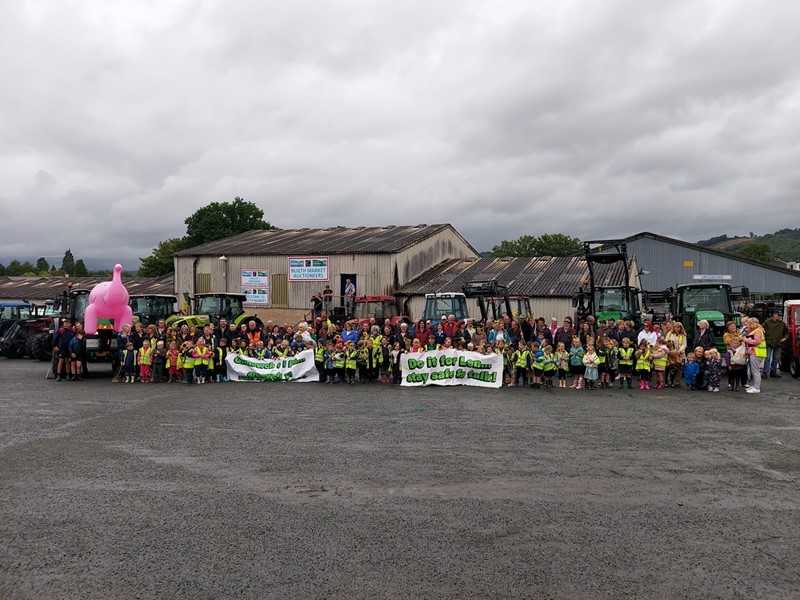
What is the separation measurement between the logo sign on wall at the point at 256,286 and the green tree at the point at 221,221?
129ft

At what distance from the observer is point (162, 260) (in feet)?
255

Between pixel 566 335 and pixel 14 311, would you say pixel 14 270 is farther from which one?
pixel 566 335

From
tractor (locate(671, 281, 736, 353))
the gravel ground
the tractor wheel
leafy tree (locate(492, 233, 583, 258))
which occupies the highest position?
leafy tree (locate(492, 233, 583, 258))

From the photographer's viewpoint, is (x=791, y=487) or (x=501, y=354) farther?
(x=501, y=354)

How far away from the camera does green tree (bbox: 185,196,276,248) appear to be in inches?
2950

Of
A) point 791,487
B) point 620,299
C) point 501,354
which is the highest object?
point 620,299

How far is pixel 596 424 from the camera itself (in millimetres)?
10352

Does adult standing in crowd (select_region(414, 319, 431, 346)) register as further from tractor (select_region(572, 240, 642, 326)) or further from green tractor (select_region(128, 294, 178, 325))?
green tractor (select_region(128, 294, 178, 325))

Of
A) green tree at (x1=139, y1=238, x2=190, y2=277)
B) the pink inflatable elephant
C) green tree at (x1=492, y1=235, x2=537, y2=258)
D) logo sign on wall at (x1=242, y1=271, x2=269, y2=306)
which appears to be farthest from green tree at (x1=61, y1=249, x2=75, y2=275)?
the pink inflatable elephant

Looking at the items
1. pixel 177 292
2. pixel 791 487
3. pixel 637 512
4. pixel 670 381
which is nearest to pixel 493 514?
pixel 637 512

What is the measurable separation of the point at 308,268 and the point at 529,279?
12.2 meters

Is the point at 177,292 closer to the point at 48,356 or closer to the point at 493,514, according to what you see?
the point at 48,356

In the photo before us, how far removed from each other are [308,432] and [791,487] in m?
6.39

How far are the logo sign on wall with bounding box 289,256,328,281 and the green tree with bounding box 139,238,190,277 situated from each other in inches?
1775
